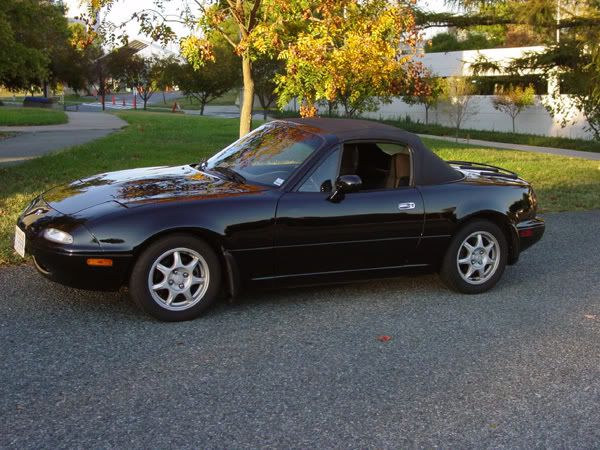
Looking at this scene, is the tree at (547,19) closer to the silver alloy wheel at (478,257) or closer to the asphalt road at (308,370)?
the silver alloy wheel at (478,257)

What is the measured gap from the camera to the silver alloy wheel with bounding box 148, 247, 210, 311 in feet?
16.6

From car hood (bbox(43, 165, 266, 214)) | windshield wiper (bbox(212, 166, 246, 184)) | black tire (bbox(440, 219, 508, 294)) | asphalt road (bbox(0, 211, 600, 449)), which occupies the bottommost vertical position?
asphalt road (bbox(0, 211, 600, 449))

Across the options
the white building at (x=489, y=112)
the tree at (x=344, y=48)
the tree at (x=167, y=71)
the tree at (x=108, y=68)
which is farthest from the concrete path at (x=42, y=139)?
the tree at (x=108, y=68)

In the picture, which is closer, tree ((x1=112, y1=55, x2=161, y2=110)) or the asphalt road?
the asphalt road

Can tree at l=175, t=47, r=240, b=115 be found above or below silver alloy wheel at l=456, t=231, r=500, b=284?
above

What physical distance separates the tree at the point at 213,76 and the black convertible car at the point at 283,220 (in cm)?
3989

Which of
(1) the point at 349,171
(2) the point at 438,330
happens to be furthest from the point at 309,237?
(2) the point at 438,330

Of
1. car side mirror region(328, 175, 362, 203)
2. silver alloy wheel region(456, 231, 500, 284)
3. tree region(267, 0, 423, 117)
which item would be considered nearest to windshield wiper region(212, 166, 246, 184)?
car side mirror region(328, 175, 362, 203)

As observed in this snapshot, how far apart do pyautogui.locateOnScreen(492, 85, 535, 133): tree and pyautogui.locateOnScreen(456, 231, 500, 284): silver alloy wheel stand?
26149 millimetres

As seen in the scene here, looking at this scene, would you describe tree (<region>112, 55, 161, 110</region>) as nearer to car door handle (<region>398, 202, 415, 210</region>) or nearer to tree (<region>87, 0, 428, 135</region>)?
tree (<region>87, 0, 428, 135</region>)

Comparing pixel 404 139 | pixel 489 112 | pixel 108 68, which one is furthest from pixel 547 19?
pixel 108 68

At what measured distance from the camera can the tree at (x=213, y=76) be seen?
45562 millimetres

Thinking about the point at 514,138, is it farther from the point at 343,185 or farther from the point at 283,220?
the point at 283,220

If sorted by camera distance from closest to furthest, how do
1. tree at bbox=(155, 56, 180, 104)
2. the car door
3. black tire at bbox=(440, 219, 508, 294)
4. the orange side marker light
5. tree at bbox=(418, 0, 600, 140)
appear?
the orange side marker light → the car door → black tire at bbox=(440, 219, 508, 294) → tree at bbox=(418, 0, 600, 140) → tree at bbox=(155, 56, 180, 104)
